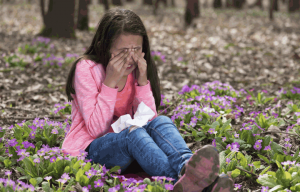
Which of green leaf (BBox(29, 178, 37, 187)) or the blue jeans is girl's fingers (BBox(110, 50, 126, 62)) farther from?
green leaf (BBox(29, 178, 37, 187))

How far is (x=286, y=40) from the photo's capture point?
28.1 ft

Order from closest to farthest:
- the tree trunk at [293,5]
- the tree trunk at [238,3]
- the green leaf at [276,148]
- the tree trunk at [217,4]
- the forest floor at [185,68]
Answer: the green leaf at [276,148] → the forest floor at [185,68] → the tree trunk at [293,5] → the tree trunk at [238,3] → the tree trunk at [217,4]

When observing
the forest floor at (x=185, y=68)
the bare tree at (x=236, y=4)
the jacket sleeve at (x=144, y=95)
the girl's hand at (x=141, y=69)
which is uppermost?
the bare tree at (x=236, y=4)

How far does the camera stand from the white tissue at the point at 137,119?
6.93 ft

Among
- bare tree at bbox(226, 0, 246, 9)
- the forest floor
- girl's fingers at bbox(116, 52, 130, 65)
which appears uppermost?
bare tree at bbox(226, 0, 246, 9)

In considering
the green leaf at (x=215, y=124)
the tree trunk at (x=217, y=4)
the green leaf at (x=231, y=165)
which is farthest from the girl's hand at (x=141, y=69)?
the tree trunk at (x=217, y=4)

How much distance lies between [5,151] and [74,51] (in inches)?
184

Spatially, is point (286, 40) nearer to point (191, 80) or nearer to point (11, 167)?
point (191, 80)

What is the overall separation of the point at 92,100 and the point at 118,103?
11.5 inches

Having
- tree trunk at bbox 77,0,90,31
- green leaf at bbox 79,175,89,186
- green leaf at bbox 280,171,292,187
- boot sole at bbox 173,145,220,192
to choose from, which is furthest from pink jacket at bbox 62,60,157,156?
tree trunk at bbox 77,0,90,31

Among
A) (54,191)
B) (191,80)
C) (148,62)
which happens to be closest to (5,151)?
(54,191)

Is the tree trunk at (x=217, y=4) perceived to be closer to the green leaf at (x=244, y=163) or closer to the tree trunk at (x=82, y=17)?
the tree trunk at (x=82, y=17)

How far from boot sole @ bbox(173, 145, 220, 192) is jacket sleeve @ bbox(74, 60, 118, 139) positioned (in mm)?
759

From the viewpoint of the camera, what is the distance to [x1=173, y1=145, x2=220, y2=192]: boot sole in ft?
5.24
